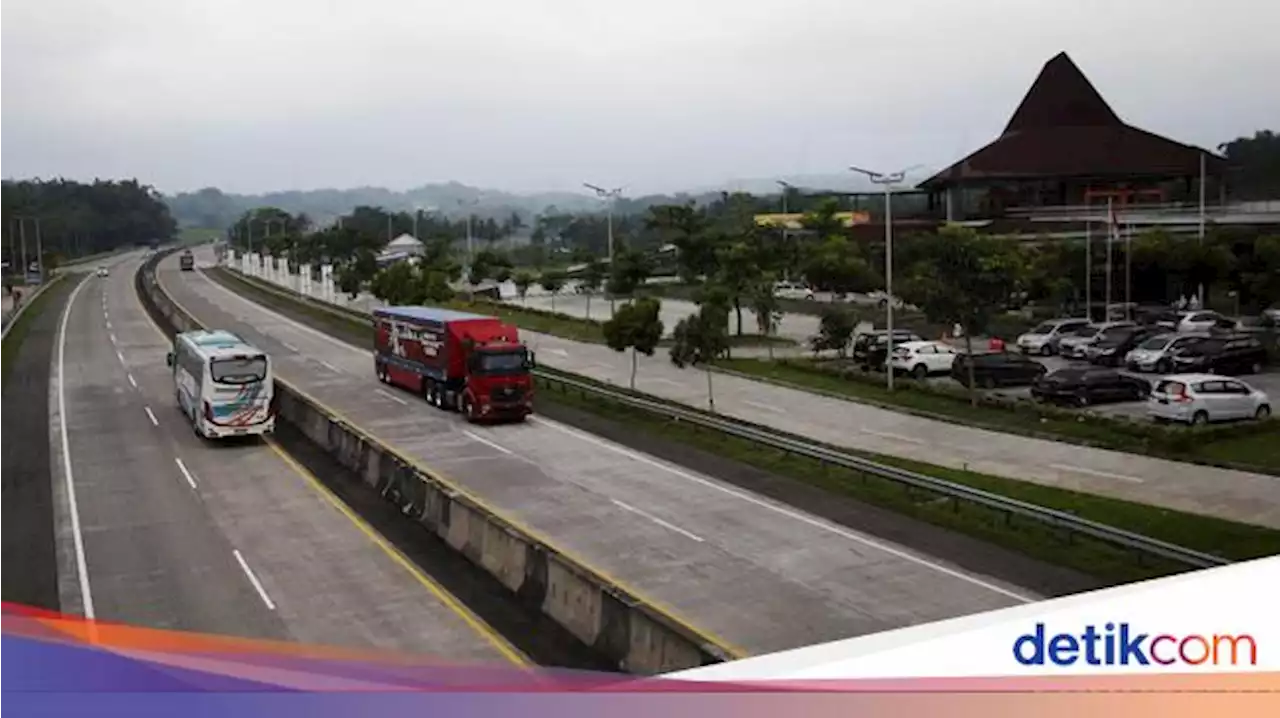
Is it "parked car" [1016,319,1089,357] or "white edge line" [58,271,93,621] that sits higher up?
"parked car" [1016,319,1089,357]

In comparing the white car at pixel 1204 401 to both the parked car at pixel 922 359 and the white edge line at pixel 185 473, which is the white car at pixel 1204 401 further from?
the white edge line at pixel 185 473

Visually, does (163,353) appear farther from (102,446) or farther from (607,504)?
(607,504)

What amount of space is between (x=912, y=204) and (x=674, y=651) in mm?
75086

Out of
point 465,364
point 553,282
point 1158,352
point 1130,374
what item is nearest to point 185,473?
point 465,364

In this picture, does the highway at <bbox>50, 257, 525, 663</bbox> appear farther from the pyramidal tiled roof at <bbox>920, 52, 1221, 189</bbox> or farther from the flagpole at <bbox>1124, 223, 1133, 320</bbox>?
the pyramidal tiled roof at <bbox>920, 52, 1221, 189</bbox>

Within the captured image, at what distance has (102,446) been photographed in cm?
2748

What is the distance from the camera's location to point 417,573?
1678 cm

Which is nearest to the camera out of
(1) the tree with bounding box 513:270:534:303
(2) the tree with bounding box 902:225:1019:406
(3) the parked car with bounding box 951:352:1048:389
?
(2) the tree with bounding box 902:225:1019:406

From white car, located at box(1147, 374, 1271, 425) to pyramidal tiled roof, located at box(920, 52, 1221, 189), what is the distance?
45.1 meters

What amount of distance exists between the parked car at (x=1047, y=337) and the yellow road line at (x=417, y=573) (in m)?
24.4

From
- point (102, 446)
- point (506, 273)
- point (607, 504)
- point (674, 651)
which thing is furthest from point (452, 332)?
point (506, 273)

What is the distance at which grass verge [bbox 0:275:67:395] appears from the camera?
136 feet

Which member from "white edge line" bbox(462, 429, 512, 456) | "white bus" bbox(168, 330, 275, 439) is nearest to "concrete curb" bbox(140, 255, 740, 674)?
"white edge line" bbox(462, 429, 512, 456)

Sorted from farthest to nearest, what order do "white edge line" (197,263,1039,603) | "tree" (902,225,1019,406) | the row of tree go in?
the row of tree
"tree" (902,225,1019,406)
"white edge line" (197,263,1039,603)
